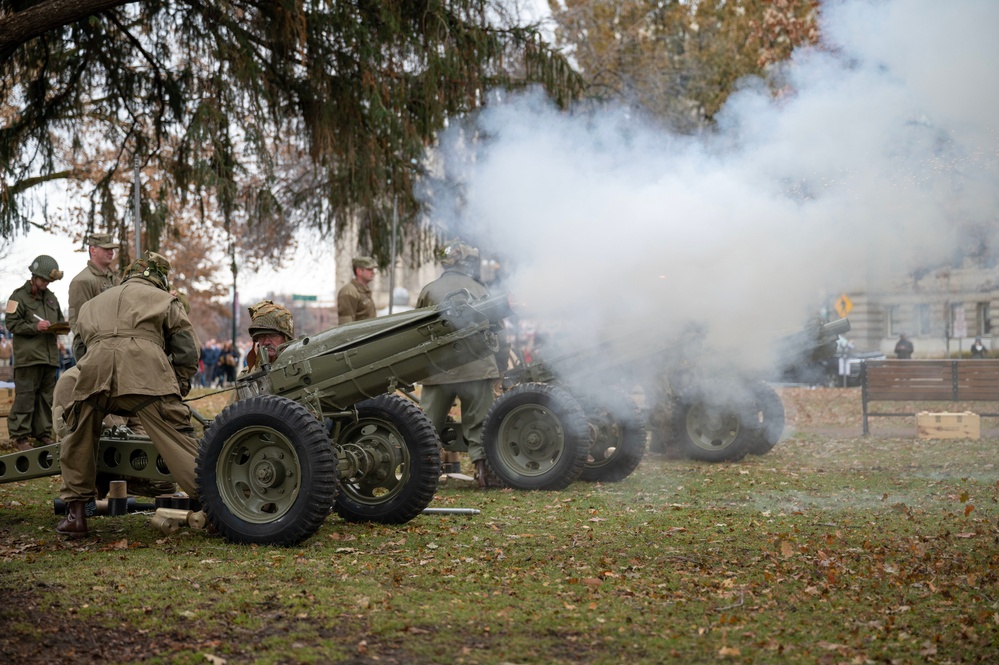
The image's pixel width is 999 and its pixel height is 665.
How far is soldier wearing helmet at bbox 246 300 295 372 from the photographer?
8.68 metres

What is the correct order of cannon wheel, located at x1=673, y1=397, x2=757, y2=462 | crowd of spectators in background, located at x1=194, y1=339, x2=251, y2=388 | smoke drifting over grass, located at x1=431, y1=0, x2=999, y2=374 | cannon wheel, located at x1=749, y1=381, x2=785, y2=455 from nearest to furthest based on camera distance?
smoke drifting over grass, located at x1=431, y1=0, x2=999, y2=374
cannon wheel, located at x1=673, y1=397, x2=757, y2=462
cannon wheel, located at x1=749, y1=381, x2=785, y2=455
crowd of spectators in background, located at x1=194, y1=339, x2=251, y2=388

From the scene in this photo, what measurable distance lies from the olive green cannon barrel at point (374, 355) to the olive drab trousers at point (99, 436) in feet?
2.31

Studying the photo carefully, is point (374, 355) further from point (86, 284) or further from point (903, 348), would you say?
point (903, 348)

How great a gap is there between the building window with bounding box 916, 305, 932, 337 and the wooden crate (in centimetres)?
2179

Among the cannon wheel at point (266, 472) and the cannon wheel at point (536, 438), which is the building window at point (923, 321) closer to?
the cannon wheel at point (536, 438)

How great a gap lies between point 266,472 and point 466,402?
3683 millimetres

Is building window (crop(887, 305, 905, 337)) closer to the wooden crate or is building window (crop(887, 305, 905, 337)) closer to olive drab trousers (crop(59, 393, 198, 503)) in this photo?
the wooden crate

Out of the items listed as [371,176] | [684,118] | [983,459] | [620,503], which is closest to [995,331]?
[684,118]

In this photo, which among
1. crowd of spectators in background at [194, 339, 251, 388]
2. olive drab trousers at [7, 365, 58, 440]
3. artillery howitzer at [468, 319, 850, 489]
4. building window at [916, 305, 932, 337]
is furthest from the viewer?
building window at [916, 305, 932, 337]

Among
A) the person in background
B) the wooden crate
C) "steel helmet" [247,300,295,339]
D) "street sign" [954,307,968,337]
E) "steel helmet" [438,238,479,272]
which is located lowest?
the wooden crate

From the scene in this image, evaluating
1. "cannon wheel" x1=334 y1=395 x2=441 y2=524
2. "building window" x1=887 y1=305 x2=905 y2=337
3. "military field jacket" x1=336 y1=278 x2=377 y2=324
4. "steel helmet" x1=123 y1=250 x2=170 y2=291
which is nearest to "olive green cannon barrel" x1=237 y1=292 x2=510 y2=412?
"cannon wheel" x1=334 y1=395 x2=441 y2=524

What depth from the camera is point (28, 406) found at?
12.5 meters

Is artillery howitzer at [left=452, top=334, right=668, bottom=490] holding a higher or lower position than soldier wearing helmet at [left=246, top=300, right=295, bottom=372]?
lower

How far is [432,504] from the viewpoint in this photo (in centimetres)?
954
